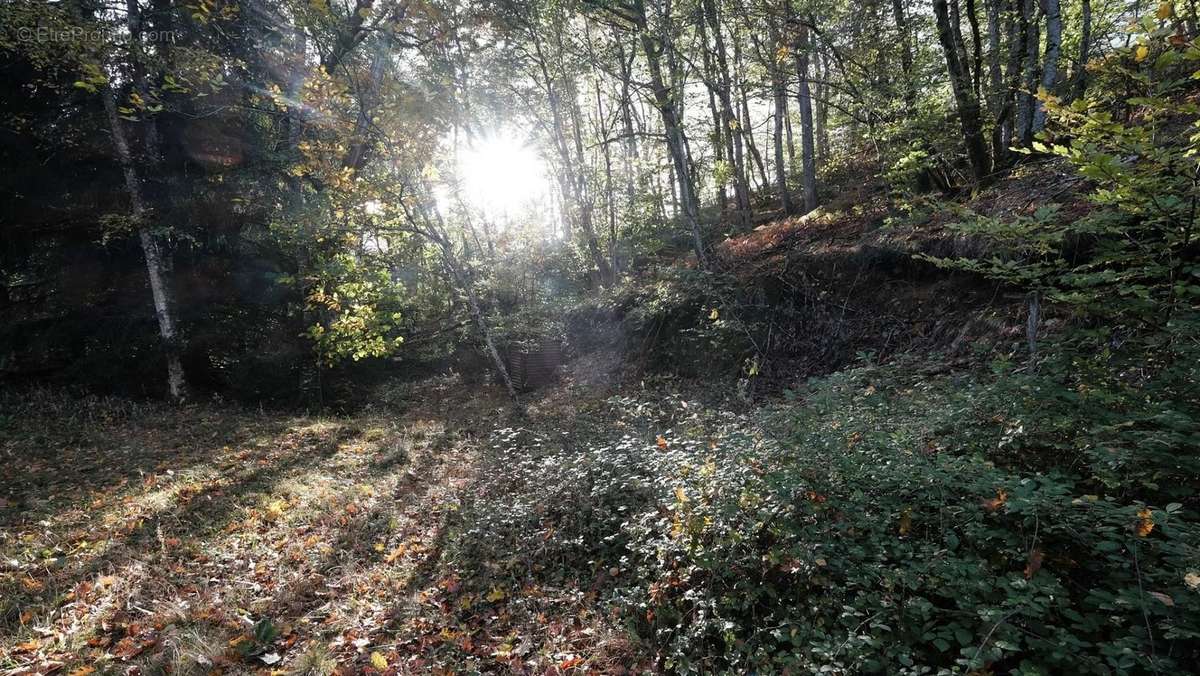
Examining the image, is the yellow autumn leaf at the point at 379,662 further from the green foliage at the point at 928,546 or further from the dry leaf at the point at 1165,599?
the dry leaf at the point at 1165,599

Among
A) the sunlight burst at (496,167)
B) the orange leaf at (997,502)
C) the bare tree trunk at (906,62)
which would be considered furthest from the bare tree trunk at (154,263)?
the bare tree trunk at (906,62)

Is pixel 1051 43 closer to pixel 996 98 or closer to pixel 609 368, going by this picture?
pixel 996 98

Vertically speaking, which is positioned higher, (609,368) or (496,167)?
(496,167)

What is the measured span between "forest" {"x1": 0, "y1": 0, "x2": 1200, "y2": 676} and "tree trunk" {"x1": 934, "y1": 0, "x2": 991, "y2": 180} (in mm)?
73

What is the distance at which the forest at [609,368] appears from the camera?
2648 millimetres

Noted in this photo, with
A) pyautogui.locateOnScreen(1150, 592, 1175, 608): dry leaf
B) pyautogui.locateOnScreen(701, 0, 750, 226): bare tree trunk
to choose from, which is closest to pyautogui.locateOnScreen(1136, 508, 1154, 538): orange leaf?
pyautogui.locateOnScreen(1150, 592, 1175, 608): dry leaf

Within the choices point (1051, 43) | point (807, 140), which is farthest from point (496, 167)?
point (1051, 43)

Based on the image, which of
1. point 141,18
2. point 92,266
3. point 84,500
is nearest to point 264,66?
point 141,18

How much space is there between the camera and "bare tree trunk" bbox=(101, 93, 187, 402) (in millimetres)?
10203

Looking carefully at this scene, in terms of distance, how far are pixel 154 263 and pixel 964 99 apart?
50.5ft

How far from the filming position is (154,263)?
10578 millimetres

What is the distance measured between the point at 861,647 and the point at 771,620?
0.74 metres

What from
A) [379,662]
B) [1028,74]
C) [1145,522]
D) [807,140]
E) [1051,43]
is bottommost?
[379,662]

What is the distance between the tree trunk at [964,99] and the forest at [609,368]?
73 mm
